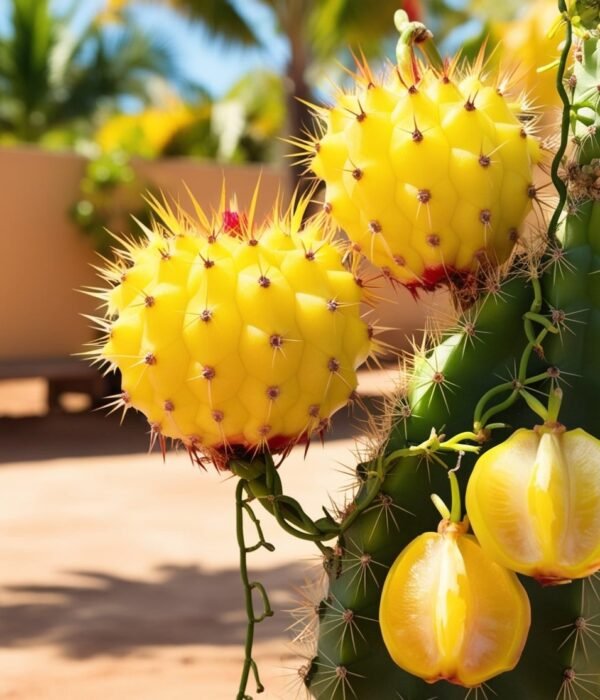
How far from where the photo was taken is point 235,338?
3.59ft

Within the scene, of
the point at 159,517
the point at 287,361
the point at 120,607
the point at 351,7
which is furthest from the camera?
the point at 351,7

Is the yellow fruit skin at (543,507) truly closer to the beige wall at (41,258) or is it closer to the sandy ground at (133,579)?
the sandy ground at (133,579)

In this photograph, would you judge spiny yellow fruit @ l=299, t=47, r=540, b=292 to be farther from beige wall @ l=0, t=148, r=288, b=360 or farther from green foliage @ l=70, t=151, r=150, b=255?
green foliage @ l=70, t=151, r=150, b=255

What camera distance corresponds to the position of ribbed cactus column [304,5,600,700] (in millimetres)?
1149

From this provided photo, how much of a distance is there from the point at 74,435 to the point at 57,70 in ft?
30.8

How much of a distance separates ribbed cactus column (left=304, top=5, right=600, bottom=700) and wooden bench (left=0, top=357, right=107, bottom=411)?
7452 millimetres

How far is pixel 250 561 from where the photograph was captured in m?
4.64

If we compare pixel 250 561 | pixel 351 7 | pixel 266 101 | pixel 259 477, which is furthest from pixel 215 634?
pixel 266 101

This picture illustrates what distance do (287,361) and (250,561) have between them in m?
3.66

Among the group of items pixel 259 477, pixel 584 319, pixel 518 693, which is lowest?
pixel 518 693

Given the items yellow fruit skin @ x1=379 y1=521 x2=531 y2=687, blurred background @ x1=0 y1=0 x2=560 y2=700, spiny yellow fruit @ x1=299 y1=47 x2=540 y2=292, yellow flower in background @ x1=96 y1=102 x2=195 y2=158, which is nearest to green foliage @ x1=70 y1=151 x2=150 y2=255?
blurred background @ x1=0 y1=0 x2=560 y2=700

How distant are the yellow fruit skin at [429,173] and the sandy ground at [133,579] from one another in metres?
0.46

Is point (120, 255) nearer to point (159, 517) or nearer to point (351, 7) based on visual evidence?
point (159, 517)

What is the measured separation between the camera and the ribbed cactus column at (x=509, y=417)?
3.77ft
